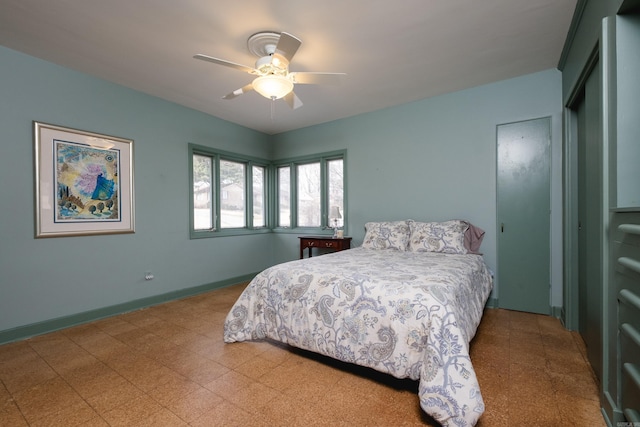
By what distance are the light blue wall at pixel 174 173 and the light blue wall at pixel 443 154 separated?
13 mm

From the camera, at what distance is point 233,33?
2268 mm

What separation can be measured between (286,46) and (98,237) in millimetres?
2784

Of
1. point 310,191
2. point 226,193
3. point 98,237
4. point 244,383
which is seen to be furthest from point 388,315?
point 226,193

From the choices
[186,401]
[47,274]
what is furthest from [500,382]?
[47,274]

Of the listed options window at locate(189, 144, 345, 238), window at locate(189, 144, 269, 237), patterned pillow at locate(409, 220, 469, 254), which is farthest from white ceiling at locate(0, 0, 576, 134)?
patterned pillow at locate(409, 220, 469, 254)

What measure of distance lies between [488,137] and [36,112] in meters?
4.61

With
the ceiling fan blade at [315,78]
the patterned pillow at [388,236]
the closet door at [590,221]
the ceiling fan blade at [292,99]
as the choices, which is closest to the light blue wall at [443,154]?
the patterned pillow at [388,236]

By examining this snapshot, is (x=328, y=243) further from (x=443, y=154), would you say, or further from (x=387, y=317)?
(x=387, y=317)

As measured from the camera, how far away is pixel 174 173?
377 cm

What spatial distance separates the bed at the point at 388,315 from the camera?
4.75 ft

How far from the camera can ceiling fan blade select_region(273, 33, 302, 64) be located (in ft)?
6.11

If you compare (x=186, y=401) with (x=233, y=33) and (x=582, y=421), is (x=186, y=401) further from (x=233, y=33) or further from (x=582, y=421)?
(x=233, y=33)

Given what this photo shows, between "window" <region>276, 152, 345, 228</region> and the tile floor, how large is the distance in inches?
100

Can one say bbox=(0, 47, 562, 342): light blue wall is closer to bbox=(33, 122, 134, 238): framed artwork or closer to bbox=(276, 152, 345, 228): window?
bbox=(33, 122, 134, 238): framed artwork
